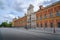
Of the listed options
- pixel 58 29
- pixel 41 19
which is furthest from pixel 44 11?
pixel 58 29

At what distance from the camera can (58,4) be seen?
36906 mm

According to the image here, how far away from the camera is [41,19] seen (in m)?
45.7

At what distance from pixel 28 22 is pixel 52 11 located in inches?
922

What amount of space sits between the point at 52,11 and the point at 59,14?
2721 mm

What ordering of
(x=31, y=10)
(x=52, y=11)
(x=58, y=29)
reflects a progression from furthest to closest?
(x=31, y=10) < (x=52, y=11) < (x=58, y=29)

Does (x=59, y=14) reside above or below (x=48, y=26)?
above

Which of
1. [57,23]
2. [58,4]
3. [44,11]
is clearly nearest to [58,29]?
[57,23]

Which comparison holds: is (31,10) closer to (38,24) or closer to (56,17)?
(38,24)

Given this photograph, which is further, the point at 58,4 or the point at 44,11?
the point at 44,11

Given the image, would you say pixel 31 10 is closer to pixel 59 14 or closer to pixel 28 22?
pixel 28 22

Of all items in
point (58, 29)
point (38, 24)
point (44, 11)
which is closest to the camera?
point (58, 29)

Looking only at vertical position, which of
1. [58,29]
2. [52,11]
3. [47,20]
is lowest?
[58,29]

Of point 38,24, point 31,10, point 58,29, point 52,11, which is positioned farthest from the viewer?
point 31,10

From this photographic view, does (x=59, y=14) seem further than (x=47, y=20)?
No
